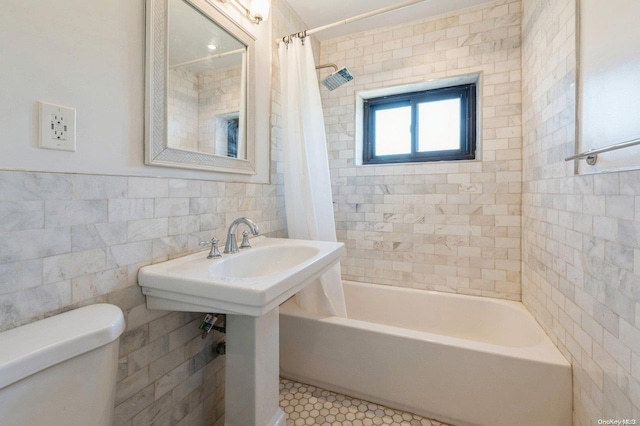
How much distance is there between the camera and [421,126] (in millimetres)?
2227

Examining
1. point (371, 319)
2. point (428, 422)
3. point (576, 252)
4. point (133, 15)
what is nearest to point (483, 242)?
point (576, 252)

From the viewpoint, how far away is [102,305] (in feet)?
2.71

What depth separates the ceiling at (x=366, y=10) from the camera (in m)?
1.87

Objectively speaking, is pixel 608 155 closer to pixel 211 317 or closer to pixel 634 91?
pixel 634 91

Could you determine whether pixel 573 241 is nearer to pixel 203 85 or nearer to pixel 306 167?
pixel 306 167

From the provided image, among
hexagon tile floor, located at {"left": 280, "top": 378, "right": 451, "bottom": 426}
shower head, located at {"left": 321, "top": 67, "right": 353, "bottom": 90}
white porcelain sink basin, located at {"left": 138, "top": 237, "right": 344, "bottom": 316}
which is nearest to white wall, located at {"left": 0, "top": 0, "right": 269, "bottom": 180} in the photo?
white porcelain sink basin, located at {"left": 138, "top": 237, "right": 344, "bottom": 316}

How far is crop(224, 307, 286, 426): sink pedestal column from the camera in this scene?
41.8 inches

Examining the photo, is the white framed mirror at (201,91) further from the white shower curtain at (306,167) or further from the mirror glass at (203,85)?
the white shower curtain at (306,167)

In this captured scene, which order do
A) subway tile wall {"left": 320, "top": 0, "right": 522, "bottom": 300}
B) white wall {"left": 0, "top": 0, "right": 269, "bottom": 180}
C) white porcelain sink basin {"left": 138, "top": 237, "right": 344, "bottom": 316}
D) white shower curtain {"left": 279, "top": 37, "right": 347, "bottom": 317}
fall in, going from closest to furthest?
white wall {"left": 0, "top": 0, "right": 269, "bottom": 180} → white porcelain sink basin {"left": 138, "top": 237, "right": 344, "bottom": 316} → white shower curtain {"left": 279, "top": 37, "right": 347, "bottom": 317} → subway tile wall {"left": 320, "top": 0, "right": 522, "bottom": 300}

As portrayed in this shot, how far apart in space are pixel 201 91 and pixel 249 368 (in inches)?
48.6

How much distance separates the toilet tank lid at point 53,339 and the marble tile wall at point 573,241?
1.51 meters

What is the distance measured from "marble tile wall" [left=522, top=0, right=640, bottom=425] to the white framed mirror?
1.55 m

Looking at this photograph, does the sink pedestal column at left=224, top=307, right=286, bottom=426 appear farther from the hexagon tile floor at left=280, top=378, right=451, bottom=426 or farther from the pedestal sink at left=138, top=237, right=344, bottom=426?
the hexagon tile floor at left=280, top=378, right=451, bottom=426

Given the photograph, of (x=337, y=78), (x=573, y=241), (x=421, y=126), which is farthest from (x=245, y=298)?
(x=421, y=126)
